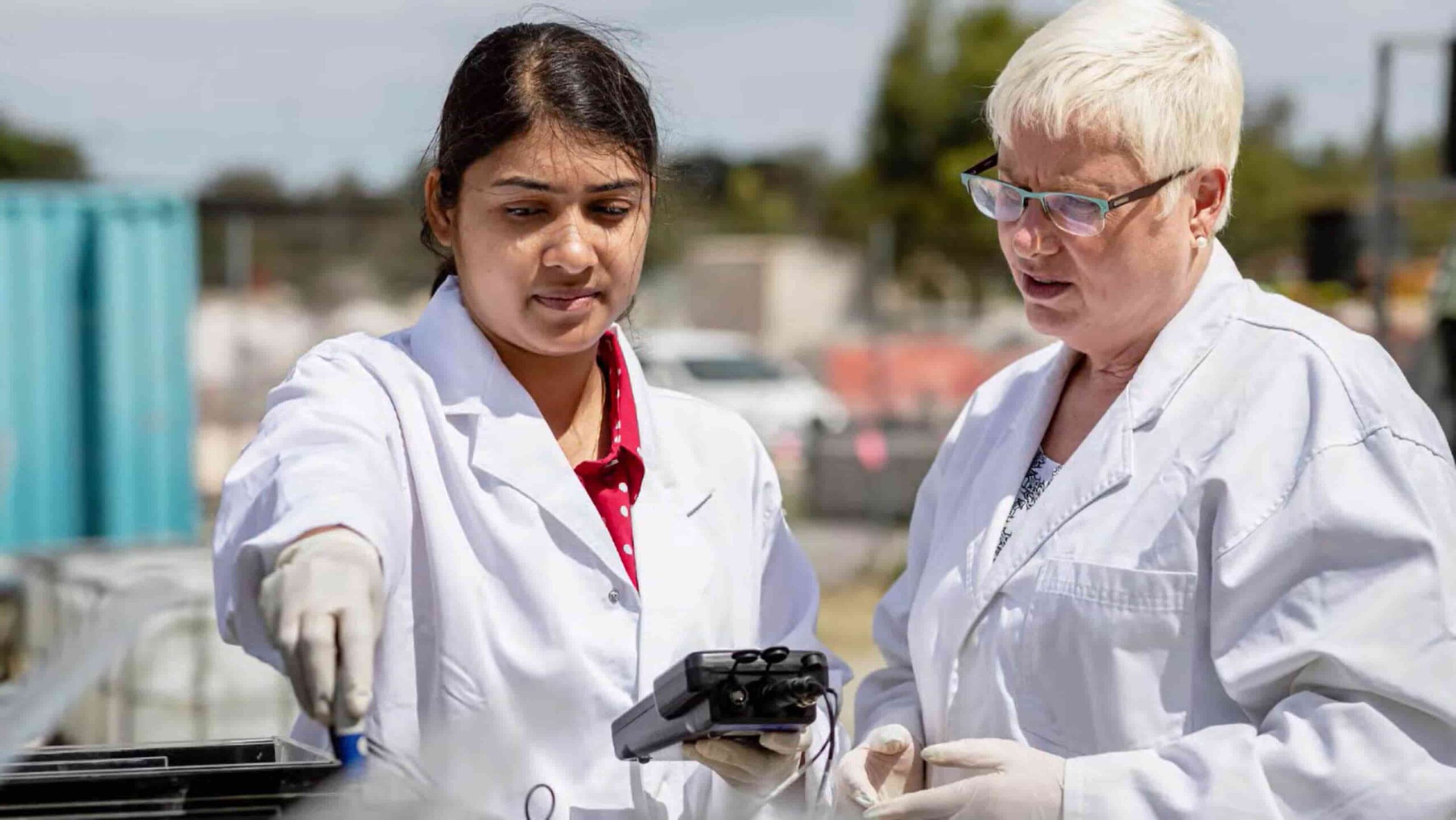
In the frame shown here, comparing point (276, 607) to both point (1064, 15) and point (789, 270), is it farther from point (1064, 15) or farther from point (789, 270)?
point (789, 270)

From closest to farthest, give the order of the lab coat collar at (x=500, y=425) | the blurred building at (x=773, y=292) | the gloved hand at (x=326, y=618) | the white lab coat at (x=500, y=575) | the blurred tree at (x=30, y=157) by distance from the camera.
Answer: the gloved hand at (x=326, y=618) < the white lab coat at (x=500, y=575) < the lab coat collar at (x=500, y=425) < the blurred tree at (x=30, y=157) < the blurred building at (x=773, y=292)

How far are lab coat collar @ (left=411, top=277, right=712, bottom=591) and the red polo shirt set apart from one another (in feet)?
0.06

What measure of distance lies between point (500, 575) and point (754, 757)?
407 millimetres

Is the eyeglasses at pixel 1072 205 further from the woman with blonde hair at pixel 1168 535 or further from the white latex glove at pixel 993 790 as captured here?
the white latex glove at pixel 993 790

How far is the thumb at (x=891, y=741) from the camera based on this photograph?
2020mm

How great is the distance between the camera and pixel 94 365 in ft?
34.0

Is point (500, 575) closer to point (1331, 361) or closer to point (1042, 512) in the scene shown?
point (1042, 512)

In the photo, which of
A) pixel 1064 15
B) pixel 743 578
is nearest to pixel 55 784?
pixel 743 578

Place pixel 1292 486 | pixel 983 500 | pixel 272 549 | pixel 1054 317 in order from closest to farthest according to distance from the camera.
Result: pixel 272 549, pixel 1292 486, pixel 1054 317, pixel 983 500

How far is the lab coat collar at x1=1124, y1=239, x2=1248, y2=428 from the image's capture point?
194cm

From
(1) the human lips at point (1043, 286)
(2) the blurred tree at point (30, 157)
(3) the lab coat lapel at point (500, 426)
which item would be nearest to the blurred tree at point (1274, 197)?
(1) the human lips at point (1043, 286)

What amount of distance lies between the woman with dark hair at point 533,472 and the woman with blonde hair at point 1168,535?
0.29 metres

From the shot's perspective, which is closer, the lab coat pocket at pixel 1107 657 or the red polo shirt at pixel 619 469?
the lab coat pocket at pixel 1107 657

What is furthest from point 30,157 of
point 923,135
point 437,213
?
point 437,213
